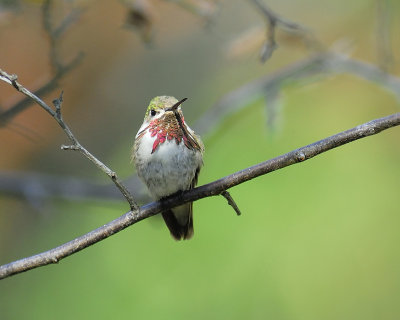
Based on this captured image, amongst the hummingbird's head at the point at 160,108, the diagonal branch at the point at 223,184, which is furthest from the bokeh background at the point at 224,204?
the diagonal branch at the point at 223,184

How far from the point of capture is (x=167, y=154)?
3.62 m

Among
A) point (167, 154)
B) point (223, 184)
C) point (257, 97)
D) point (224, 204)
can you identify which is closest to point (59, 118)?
point (223, 184)

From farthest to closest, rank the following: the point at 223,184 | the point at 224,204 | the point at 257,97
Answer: the point at 224,204
the point at 257,97
the point at 223,184

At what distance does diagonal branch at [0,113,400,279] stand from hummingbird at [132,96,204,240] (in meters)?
0.63

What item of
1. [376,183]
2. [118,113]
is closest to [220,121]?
[376,183]

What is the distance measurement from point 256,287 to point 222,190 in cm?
383

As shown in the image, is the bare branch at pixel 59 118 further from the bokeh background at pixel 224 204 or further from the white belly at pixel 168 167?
the bokeh background at pixel 224 204

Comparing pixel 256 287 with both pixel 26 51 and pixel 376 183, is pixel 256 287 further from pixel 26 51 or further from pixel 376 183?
pixel 26 51

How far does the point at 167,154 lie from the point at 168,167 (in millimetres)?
76

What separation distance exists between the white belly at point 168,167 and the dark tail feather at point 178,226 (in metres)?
0.48

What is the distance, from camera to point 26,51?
7000mm

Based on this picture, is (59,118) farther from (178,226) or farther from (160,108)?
(178,226)

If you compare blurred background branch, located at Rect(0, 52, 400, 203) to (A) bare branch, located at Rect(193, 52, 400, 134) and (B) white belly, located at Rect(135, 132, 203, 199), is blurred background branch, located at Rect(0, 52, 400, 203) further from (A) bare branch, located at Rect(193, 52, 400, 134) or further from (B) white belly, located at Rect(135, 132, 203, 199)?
(B) white belly, located at Rect(135, 132, 203, 199)

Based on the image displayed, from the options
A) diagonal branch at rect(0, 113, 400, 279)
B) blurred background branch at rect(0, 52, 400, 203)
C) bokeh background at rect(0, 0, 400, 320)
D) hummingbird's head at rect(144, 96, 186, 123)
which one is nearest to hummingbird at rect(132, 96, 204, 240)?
hummingbird's head at rect(144, 96, 186, 123)
